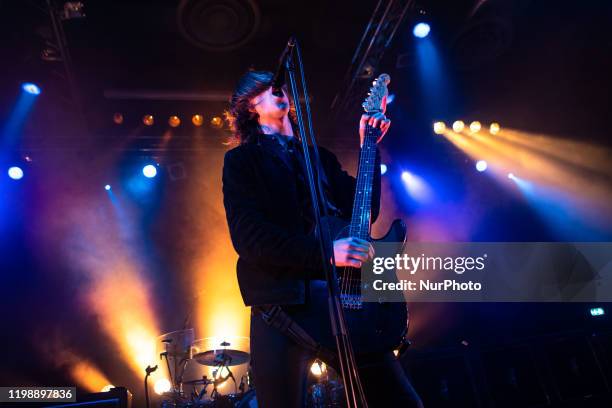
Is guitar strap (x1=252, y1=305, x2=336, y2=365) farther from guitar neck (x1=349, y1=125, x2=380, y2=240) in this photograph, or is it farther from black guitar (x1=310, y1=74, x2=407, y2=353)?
guitar neck (x1=349, y1=125, x2=380, y2=240)

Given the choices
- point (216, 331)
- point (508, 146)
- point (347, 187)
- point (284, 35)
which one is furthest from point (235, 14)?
point (508, 146)

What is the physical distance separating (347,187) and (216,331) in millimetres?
6208

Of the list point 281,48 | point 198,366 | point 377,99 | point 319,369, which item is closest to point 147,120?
point 281,48

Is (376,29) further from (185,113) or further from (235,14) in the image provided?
(185,113)

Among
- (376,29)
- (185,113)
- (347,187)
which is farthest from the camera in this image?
(185,113)

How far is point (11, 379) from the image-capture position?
6777mm

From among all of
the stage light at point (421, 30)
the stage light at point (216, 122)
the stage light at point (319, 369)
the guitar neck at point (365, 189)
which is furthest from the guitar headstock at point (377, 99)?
the stage light at point (216, 122)

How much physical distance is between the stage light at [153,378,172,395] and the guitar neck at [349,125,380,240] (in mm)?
6137

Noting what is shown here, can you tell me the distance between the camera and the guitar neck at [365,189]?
1.86 m

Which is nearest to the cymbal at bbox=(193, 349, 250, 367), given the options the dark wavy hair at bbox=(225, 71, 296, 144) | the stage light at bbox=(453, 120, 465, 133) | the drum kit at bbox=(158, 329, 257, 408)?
the drum kit at bbox=(158, 329, 257, 408)

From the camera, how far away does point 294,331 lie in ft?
5.20

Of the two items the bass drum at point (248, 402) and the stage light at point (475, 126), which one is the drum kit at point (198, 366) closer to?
the bass drum at point (248, 402)

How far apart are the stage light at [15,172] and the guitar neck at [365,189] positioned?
23.7ft

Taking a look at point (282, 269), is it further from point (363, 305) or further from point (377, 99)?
point (377, 99)
